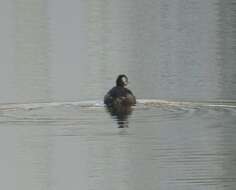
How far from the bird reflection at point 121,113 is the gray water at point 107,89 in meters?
0.11

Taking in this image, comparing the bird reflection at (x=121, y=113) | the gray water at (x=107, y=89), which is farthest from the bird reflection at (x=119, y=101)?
the gray water at (x=107, y=89)

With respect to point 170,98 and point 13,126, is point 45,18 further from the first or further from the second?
point 13,126

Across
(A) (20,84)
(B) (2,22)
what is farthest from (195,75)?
(B) (2,22)

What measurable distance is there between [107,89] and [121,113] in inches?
117

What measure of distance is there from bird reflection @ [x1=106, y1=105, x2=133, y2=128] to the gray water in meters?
0.11

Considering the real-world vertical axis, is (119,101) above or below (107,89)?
above

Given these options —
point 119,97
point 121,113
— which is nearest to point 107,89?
point 119,97

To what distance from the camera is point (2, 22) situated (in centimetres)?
3553

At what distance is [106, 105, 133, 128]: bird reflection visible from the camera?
19.1 metres

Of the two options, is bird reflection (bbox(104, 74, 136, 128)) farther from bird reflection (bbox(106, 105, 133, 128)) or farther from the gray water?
the gray water

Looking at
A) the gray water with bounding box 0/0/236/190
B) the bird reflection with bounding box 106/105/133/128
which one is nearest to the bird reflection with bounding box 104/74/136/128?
the bird reflection with bounding box 106/105/133/128

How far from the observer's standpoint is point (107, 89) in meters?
23.4

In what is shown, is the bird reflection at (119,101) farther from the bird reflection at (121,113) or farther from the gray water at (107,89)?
the gray water at (107,89)

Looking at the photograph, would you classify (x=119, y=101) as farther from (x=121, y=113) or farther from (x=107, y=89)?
(x=107, y=89)
